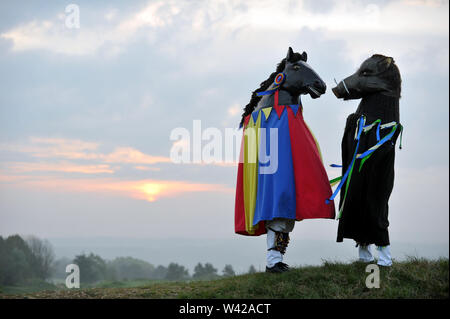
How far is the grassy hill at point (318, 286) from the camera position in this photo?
18.9ft

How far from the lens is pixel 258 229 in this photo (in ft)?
22.5

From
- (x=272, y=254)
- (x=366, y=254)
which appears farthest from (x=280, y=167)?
(x=366, y=254)

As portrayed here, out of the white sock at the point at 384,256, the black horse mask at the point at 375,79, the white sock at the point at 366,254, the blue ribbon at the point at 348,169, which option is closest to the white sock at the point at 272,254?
the blue ribbon at the point at 348,169

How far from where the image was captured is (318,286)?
596cm

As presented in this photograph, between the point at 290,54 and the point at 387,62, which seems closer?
the point at 387,62

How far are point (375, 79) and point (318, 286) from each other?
281 centimetres

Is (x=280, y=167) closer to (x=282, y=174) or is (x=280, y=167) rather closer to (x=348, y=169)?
(x=282, y=174)

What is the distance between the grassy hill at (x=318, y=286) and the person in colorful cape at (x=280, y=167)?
0.45m

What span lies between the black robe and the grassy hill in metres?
Answer: 0.42

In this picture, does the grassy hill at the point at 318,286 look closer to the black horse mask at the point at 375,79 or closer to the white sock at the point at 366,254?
the white sock at the point at 366,254

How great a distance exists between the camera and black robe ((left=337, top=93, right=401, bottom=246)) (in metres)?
6.42

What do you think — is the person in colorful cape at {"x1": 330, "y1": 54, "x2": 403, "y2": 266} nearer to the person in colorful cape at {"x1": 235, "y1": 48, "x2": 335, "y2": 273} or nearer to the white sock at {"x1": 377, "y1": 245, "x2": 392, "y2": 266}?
the white sock at {"x1": 377, "y1": 245, "x2": 392, "y2": 266}
